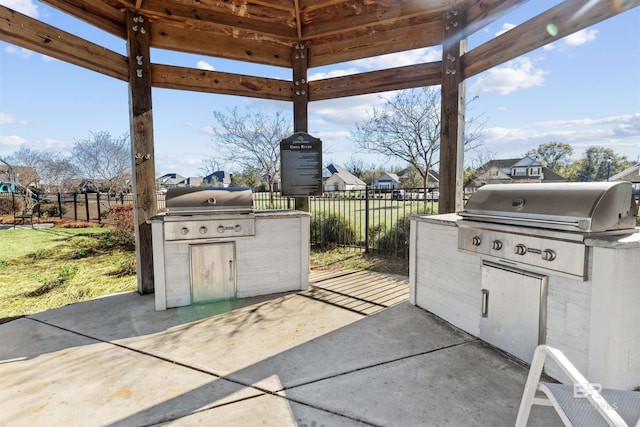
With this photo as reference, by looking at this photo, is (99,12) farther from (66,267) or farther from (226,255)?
(66,267)

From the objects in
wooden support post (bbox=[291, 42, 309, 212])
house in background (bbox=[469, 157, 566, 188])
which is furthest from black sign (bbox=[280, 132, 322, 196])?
house in background (bbox=[469, 157, 566, 188])

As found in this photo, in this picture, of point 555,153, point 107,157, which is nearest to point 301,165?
point 107,157

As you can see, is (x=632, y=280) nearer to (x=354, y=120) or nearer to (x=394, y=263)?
(x=394, y=263)

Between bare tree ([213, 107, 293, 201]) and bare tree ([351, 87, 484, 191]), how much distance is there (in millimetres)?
3918

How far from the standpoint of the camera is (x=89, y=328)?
9.51 feet

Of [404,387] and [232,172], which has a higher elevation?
[232,172]

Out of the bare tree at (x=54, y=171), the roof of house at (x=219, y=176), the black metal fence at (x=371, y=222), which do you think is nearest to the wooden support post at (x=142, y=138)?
the black metal fence at (x=371, y=222)

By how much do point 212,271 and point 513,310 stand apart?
2847 mm

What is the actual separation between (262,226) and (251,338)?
4.45 feet

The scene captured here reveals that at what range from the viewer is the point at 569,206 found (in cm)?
190

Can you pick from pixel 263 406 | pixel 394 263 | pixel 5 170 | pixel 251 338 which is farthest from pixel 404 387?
pixel 5 170

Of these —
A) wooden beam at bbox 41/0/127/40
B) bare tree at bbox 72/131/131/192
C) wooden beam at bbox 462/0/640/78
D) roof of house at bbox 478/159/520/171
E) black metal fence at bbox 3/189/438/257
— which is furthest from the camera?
bare tree at bbox 72/131/131/192

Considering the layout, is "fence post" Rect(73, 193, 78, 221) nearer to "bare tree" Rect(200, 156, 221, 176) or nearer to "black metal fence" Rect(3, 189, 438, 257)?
"bare tree" Rect(200, 156, 221, 176)

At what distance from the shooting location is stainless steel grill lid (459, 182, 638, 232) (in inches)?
71.0
